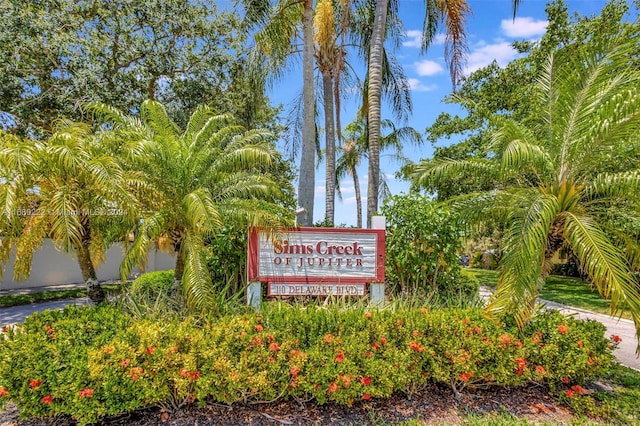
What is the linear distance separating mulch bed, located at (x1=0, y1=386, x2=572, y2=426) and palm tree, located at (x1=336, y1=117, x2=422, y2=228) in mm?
13802

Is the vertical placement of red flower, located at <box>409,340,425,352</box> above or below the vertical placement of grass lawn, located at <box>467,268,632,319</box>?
above

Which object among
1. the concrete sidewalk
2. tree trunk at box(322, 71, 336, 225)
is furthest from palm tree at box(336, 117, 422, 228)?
the concrete sidewalk

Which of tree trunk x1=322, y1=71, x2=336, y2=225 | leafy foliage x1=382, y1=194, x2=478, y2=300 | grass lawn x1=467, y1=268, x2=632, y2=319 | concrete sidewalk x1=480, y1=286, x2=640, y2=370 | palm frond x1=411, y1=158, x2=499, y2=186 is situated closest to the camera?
palm frond x1=411, y1=158, x2=499, y2=186

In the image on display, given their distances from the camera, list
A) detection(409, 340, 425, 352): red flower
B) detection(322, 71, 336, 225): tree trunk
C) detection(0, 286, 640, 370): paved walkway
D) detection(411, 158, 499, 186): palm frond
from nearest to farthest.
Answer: detection(409, 340, 425, 352): red flower
detection(411, 158, 499, 186): palm frond
detection(0, 286, 640, 370): paved walkway
detection(322, 71, 336, 225): tree trunk

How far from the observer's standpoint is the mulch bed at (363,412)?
3.71 metres

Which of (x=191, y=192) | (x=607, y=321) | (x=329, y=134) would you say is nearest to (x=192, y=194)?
(x=191, y=192)

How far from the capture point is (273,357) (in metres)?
3.79

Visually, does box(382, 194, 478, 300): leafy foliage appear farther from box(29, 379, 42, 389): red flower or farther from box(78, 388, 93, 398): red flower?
box(29, 379, 42, 389): red flower

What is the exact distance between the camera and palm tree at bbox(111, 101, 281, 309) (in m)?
4.73

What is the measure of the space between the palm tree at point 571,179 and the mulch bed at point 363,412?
1.08 m

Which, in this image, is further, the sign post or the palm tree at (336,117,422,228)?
the palm tree at (336,117,422,228)

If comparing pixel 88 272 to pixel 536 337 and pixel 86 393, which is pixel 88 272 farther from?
pixel 536 337

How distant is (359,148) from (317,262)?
1748 cm

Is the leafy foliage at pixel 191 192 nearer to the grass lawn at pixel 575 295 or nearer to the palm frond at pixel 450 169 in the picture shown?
the palm frond at pixel 450 169
